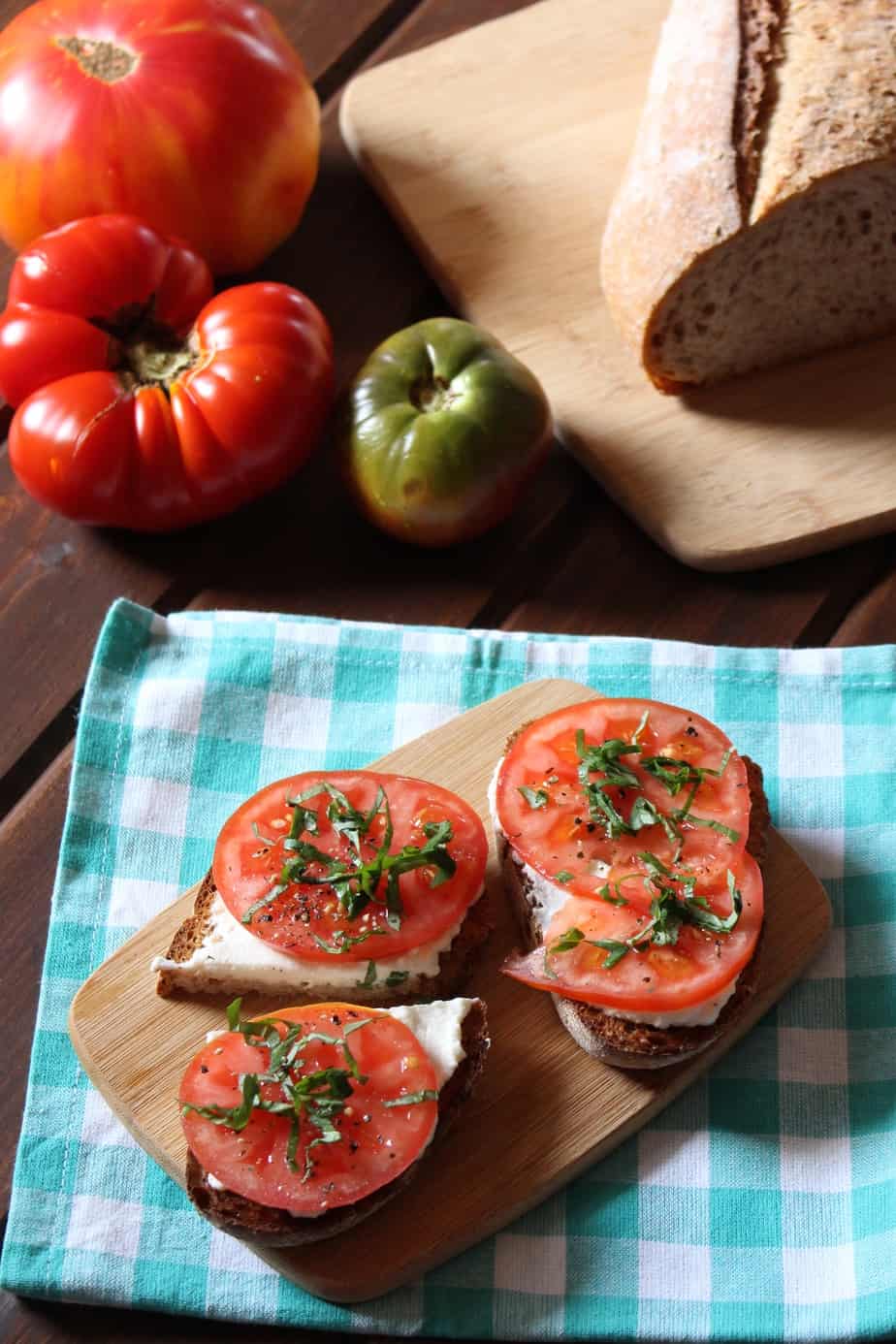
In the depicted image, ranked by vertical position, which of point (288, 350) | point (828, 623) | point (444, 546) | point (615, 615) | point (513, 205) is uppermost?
point (288, 350)

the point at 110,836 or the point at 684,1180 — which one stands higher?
the point at 110,836

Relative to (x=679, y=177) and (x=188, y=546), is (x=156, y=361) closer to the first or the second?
(x=188, y=546)

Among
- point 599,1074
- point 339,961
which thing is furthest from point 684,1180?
point 339,961

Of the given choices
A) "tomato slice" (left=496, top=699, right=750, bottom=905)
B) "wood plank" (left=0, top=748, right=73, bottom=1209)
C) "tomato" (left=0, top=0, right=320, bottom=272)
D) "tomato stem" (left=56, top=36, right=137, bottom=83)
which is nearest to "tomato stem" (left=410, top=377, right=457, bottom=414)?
"tomato" (left=0, top=0, right=320, bottom=272)

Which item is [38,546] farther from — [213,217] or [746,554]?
[746,554]

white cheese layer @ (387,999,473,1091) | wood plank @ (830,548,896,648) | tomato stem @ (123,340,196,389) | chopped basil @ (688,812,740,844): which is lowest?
wood plank @ (830,548,896,648)

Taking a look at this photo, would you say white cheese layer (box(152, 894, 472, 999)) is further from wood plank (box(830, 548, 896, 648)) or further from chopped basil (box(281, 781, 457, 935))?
wood plank (box(830, 548, 896, 648))

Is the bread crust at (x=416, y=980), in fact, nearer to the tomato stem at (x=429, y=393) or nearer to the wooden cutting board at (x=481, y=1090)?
the wooden cutting board at (x=481, y=1090)

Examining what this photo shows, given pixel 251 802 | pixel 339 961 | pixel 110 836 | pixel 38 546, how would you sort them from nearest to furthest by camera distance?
pixel 339 961
pixel 251 802
pixel 110 836
pixel 38 546

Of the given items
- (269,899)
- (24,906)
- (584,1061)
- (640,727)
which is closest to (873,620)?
(640,727)
